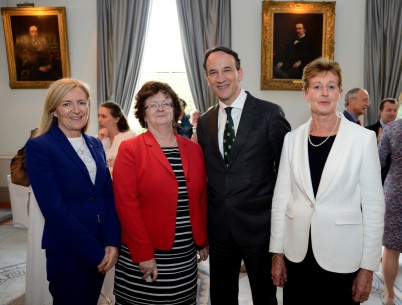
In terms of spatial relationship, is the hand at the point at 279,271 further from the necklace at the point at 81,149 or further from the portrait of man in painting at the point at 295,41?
the portrait of man in painting at the point at 295,41

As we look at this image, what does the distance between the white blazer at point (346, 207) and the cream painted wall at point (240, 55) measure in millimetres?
4838

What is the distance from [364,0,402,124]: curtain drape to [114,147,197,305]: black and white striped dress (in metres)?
5.53

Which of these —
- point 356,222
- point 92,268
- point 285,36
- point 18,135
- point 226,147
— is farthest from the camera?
point 18,135

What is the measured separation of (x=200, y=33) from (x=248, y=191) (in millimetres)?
4922

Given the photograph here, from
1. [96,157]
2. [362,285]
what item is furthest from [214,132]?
[362,285]

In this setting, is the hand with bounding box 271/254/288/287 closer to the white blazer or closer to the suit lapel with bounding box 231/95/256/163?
the white blazer

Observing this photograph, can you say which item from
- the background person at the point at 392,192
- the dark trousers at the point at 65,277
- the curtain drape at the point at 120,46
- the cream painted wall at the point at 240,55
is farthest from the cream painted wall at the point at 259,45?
the dark trousers at the point at 65,277

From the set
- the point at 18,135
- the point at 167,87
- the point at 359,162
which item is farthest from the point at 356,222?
the point at 18,135

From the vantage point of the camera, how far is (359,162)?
178cm

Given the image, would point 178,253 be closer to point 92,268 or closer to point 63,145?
point 92,268

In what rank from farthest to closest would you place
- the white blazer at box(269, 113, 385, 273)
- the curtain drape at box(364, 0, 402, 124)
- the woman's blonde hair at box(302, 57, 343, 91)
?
the curtain drape at box(364, 0, 402, 124) < the woman's blonde hair at box(302, 57, 343, 91) < the white blazer at box(269, 113, 385, 273)

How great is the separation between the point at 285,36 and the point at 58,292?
5695 mm

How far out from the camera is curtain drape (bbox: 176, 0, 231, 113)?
632cm

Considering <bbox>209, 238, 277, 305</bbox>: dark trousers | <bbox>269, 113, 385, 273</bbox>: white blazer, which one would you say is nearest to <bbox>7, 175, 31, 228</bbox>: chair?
<bbox>209, 238, 277, 305</bbox>: dark trousers
